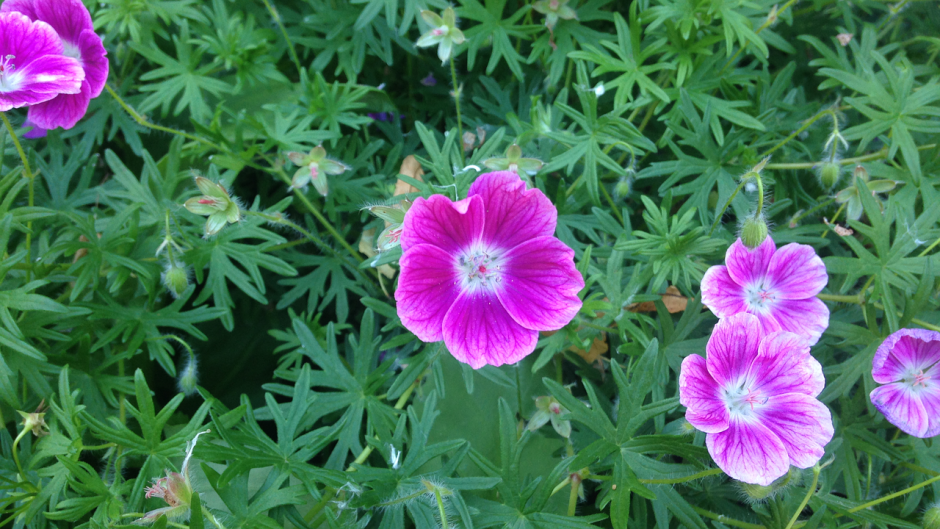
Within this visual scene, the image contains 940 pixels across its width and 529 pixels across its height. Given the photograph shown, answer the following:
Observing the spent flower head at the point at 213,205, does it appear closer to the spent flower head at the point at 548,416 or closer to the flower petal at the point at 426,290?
the flower petal at the point at 426,290

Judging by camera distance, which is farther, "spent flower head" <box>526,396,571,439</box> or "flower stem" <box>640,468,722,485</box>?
"spent flower head" <box>526,396,571,439</box>

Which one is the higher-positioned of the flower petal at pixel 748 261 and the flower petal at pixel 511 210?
the flower petal at pixel 511 210

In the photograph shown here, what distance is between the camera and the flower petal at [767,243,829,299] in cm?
159

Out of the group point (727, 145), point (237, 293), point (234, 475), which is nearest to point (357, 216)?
point (237, 293)

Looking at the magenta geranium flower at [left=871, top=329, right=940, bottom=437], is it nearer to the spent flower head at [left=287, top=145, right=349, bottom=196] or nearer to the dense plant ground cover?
the dense plant ground cover

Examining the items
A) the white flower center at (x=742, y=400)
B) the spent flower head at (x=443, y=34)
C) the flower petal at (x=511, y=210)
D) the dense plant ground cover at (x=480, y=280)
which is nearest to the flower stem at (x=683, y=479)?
the dense plant ground cover at (x=480, y=280)

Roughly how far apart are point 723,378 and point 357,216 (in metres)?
1.35

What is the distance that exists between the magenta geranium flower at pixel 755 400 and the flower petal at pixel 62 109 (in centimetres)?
181

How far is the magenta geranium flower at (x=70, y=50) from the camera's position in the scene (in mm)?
1761

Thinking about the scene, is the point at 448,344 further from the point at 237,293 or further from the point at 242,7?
the point at 242,7

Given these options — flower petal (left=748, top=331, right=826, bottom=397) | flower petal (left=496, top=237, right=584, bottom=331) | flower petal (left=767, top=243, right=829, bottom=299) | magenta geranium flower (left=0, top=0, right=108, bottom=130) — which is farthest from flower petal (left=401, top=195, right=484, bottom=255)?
magenta geranium flower (left=0, top=0, right=108, bottom=130)

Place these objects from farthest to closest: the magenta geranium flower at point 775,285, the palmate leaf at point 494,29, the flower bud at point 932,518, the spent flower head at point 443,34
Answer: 1. the palmate leaf at point 494,29
2. the spent flower head at point 443,34
3. the magenta geranium flower at point 775,285
4. the flower bud at point 932,518

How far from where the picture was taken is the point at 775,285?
5.45 feet

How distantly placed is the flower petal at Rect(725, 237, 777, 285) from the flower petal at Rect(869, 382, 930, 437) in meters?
0.39
